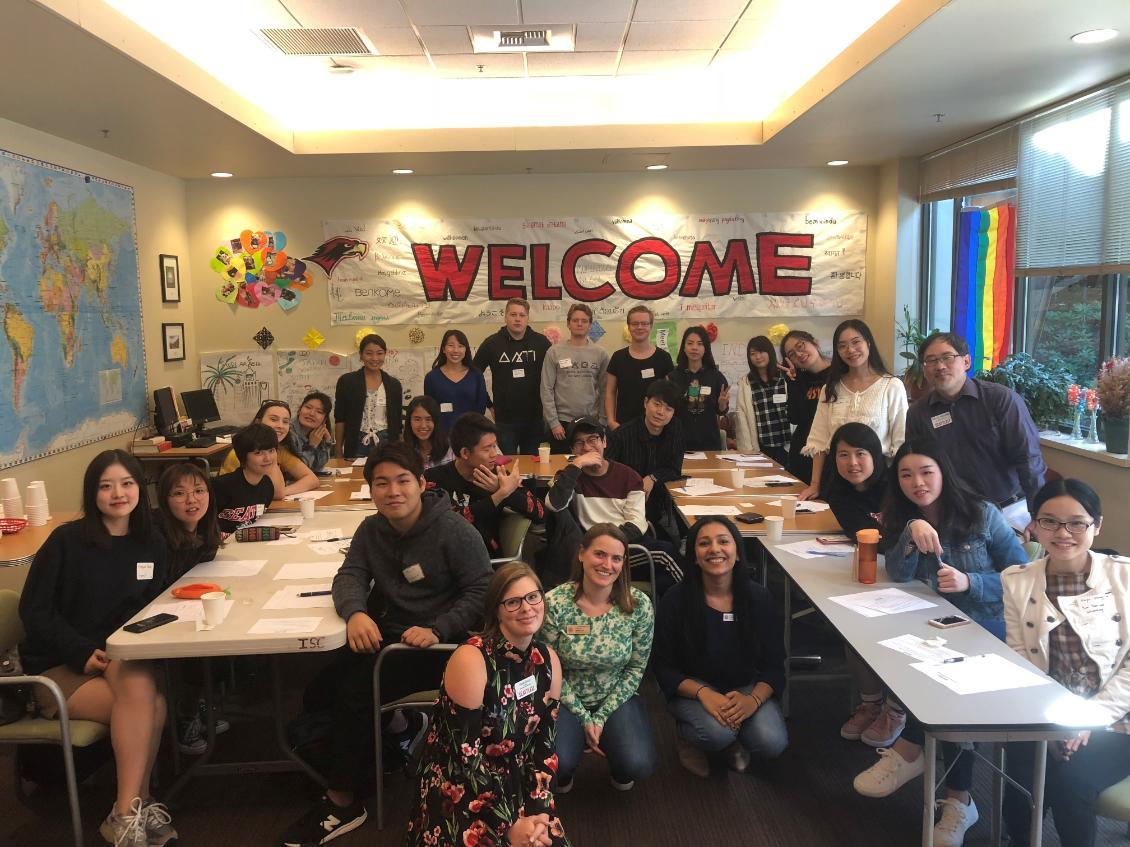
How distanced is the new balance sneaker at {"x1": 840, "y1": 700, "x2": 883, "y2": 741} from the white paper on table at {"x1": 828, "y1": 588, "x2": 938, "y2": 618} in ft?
2.17

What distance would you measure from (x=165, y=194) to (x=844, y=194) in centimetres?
554

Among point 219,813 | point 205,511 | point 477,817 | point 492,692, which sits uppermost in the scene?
point 205,511

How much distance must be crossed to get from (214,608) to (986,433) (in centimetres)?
330

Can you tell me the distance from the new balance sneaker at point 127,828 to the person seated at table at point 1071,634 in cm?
267

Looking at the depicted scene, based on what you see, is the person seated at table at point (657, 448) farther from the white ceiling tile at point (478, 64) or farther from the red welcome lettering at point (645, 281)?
the red welcome lettering at point (645, 281)

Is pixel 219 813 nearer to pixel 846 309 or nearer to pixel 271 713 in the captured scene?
pixel 271 713

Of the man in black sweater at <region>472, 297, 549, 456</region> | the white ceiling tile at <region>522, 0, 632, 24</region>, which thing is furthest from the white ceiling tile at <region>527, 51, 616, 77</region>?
the man in black sweater at <region>472, 297, 549, 456</region>

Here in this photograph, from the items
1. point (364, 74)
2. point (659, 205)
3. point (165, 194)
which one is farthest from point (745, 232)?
point (165, 194)

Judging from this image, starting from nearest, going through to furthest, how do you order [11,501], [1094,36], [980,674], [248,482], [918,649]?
1. [980,674]
2. [918,649]
3. [1094,36]
4. [11,501]
5. [248,482]

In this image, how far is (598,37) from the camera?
4.97 metres

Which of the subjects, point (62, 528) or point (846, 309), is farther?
point (846, 309)

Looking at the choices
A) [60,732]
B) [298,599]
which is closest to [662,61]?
[298,599]

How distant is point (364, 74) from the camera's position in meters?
5.69

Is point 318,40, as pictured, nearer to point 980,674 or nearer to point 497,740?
point 497,740
